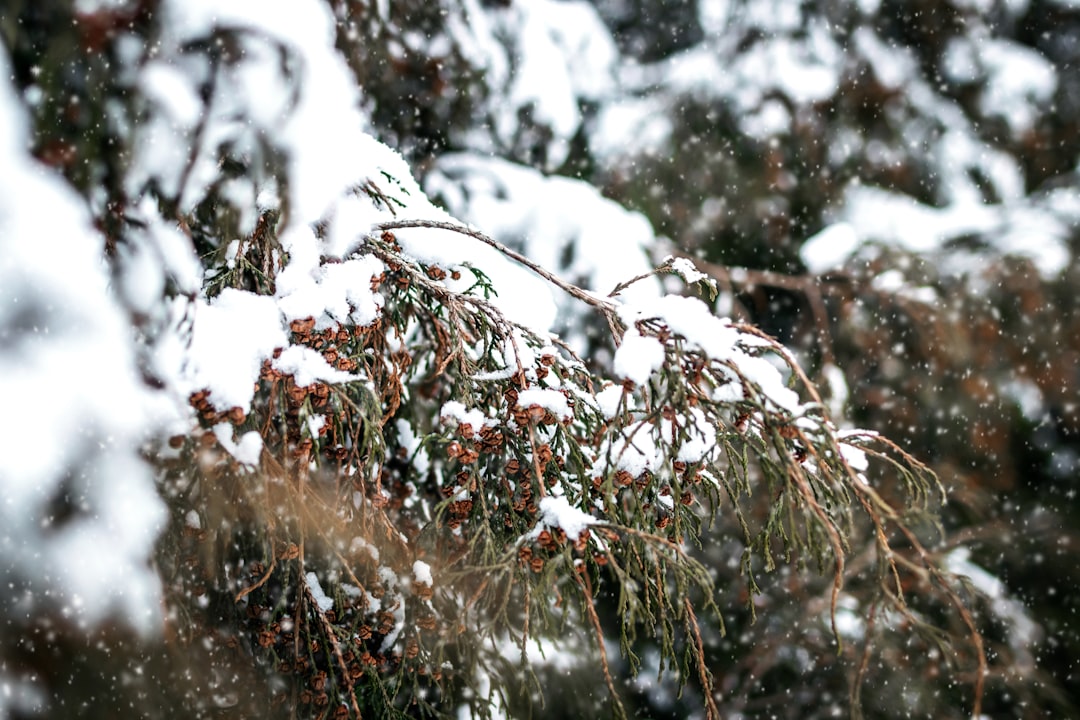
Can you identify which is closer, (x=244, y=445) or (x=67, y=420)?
(x=244, y=445)

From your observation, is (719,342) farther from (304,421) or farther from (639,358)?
(304,421)

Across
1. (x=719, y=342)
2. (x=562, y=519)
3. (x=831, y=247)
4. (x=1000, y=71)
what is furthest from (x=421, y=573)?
(x=1000, y=71)

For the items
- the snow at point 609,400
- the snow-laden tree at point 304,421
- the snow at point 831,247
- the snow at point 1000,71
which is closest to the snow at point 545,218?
the snow-laden tree at point 304,421

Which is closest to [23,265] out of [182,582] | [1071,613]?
[182,582]

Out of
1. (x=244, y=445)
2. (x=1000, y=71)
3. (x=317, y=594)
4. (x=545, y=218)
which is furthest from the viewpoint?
(x=1000, y=71)

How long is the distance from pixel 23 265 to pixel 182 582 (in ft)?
2.69

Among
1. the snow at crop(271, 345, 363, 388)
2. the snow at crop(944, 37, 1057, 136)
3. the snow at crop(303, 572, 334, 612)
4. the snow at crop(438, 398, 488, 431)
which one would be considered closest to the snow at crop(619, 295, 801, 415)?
the snow at crop(438, 398, 488, 431)

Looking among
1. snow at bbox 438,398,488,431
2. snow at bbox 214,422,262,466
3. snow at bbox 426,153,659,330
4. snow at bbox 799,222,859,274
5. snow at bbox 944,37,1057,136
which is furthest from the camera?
snow at bbox 944,37,1057,136

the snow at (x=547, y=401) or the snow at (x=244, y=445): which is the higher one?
the snow at (x=547, y=401)

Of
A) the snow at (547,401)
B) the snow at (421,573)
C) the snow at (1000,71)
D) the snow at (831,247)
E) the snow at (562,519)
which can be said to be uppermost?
the snow at (1000,71)

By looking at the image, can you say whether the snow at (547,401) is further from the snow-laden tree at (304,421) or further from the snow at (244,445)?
the snow at (244,445)

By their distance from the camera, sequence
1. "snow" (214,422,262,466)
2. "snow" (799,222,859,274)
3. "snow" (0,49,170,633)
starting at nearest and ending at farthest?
"snow" (214,422,262,466) < "snow" (0,49,170,633) < "snow" (799,222,859,274)

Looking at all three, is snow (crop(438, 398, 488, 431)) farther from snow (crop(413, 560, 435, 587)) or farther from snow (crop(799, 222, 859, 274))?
snow (crop(799, 222, 859, 274))

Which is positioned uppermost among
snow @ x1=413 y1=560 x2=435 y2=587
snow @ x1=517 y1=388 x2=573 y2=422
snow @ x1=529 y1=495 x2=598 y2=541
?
snow @ x1=517 y1=388 x2=573 y2=422
